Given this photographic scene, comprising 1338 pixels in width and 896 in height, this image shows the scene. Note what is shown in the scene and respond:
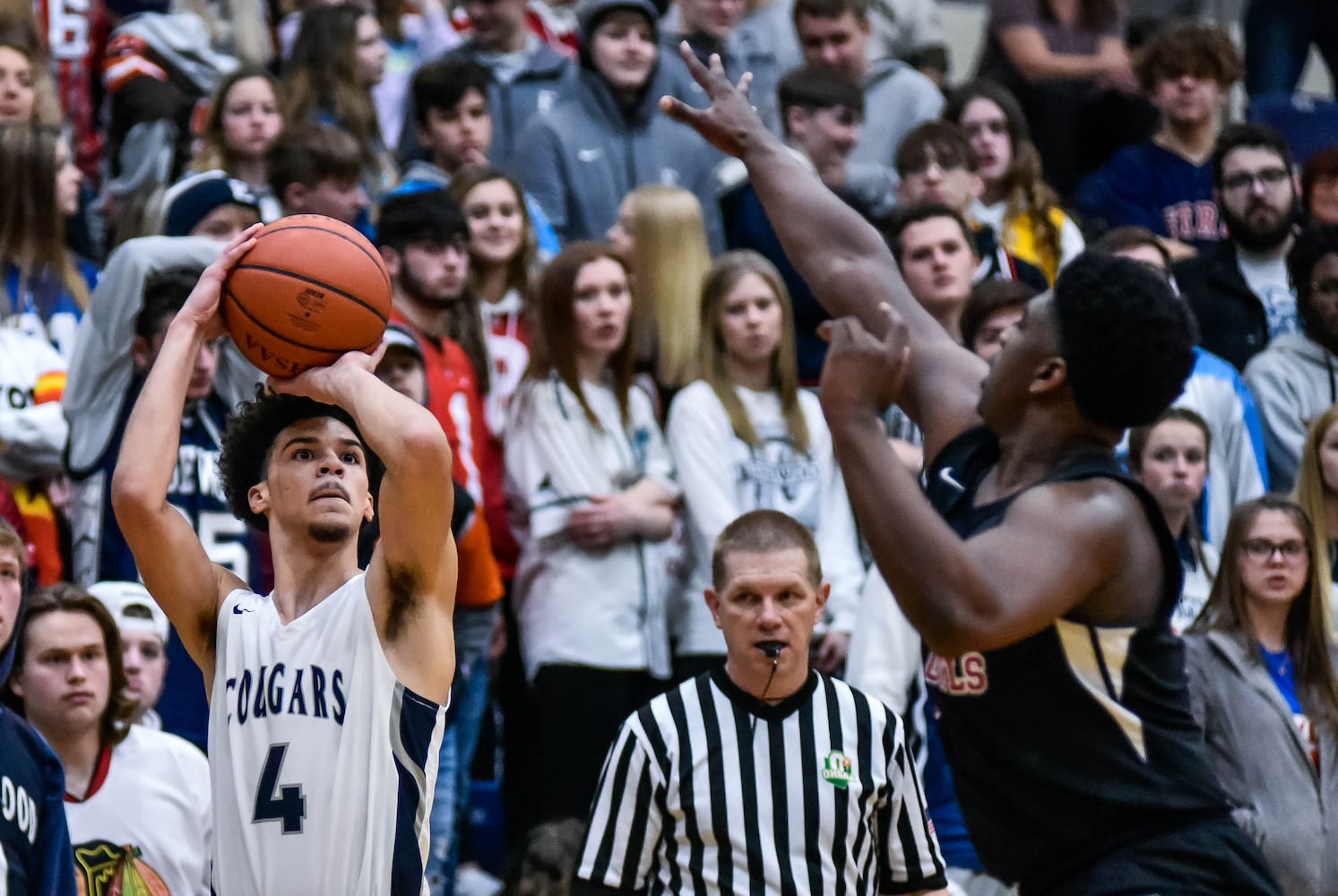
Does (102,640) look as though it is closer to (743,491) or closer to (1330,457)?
(743,491)

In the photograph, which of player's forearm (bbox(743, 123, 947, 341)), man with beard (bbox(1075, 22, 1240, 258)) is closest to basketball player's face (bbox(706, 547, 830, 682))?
player's forearm (bbox(743, 123, 947, 341))

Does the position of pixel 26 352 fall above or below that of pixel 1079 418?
above

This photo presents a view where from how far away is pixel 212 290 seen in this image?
4.49 m

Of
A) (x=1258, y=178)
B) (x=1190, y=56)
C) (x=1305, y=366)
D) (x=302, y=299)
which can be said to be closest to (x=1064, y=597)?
(x=302, y=299)

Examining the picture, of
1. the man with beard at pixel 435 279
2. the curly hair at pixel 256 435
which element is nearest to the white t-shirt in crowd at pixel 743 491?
the man with beard at pixel 435 279

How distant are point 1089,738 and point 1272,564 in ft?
11.7

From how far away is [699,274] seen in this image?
27.3 feet

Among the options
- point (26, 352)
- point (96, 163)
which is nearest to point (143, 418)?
point (26, 352)

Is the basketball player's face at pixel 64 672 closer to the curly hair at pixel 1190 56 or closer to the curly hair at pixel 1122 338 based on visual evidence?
the curly hair at pixel 1122 338

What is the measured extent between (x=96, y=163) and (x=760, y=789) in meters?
7.03

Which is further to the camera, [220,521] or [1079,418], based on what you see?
[220,521]

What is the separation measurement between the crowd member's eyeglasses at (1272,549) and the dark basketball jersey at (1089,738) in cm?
337

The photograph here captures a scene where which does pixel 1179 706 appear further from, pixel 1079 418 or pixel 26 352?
pixel 26 352

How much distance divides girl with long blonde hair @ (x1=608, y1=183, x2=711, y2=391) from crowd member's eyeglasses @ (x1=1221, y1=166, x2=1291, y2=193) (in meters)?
2.84
